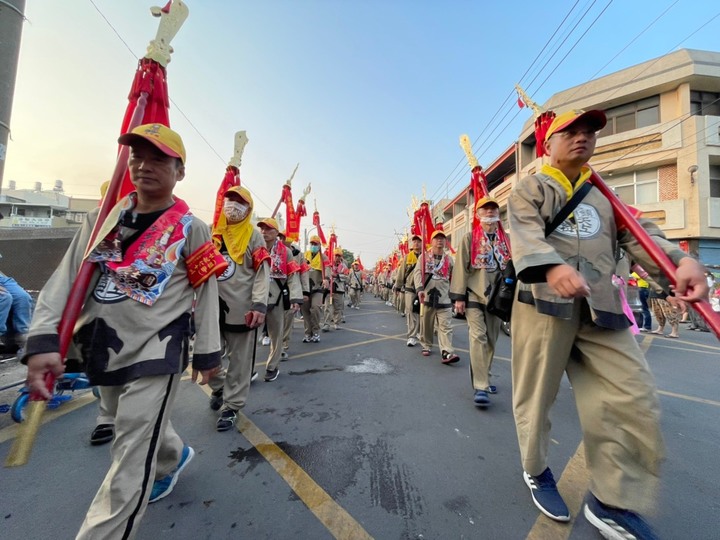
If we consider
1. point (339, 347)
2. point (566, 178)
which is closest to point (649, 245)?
point (566, 178)

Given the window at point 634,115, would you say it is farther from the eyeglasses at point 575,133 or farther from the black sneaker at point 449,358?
the eyeglasses at point 575,133

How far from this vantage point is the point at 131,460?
4.31 feet

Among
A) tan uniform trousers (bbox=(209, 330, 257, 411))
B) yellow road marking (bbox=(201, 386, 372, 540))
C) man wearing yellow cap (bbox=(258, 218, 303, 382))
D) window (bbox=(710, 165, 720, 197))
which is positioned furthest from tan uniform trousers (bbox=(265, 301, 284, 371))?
window (bbox=(710, 165, 720, 197))

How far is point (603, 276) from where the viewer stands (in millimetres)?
1596

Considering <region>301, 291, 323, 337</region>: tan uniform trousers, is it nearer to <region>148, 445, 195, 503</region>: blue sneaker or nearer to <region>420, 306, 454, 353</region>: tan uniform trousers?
<region>420, 306, 454, 353</region>: tan uniform trousers

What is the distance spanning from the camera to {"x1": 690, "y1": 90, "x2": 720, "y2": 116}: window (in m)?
14.9

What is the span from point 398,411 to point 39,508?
8.24ft

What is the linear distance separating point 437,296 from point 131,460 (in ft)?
14.6

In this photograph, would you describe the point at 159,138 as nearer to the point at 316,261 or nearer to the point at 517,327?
the point at 517,327

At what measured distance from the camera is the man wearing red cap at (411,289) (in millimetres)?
6253

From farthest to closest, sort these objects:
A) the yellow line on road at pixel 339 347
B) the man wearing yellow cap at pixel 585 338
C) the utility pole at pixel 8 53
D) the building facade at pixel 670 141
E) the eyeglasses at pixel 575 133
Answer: the building facade at pixel 670 141 < the yellow line on road at pixel 339 347 < the utility pole at pixel 8 53 < the eyeglasses at pixel 575 133 < the man wearing yellow cap at pixel 585 338

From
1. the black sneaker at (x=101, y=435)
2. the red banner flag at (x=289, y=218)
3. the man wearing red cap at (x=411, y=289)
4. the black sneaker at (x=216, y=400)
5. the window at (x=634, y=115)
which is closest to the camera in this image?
the black sneaker at (x=101, y=435)

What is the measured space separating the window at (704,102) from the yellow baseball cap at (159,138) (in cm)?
2224

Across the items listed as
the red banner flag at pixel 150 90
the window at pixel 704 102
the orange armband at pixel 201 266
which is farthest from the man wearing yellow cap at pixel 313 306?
the window at pixel 704 102
